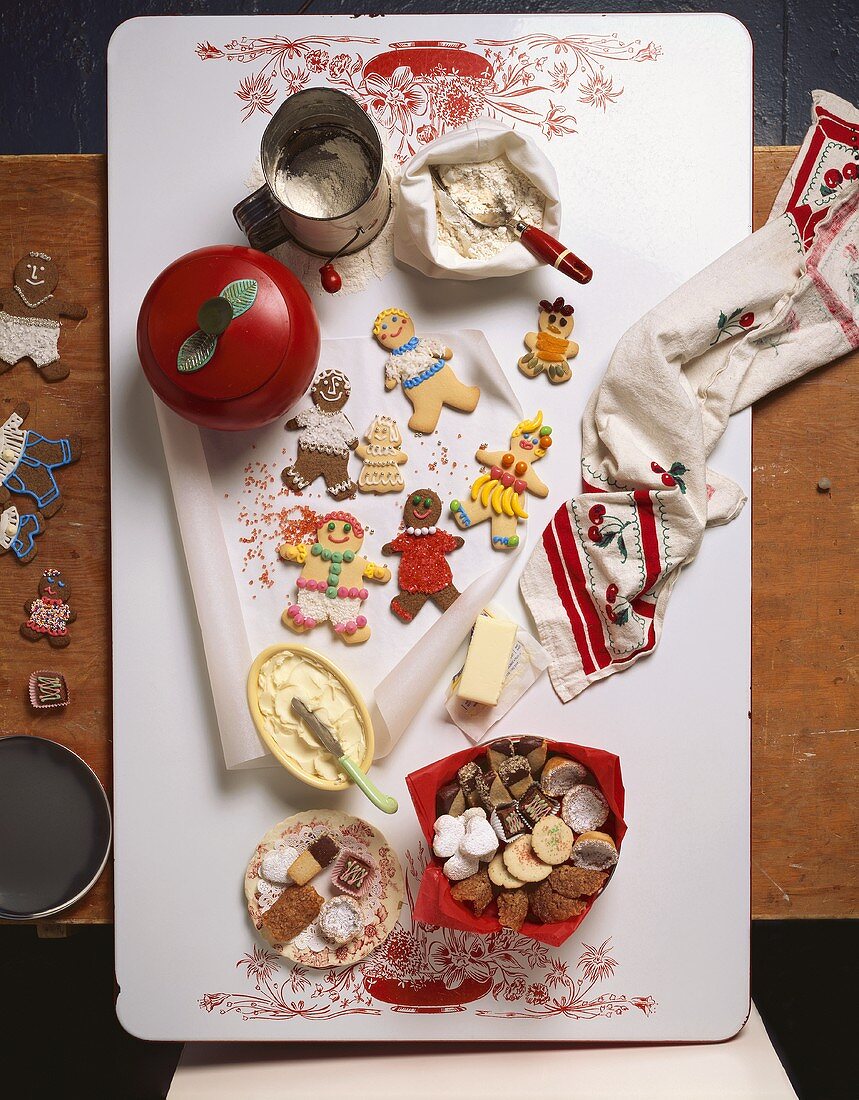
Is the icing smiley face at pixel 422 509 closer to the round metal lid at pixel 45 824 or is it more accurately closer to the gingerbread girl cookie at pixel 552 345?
the gingerbread girl cookie at pixel 552 345

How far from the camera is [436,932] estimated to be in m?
1.01

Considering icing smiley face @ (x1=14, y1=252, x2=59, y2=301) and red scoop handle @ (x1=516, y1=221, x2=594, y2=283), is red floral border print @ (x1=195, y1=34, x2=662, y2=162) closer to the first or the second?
red scoop handle @ (x1=516, y1=221, x2=594, y2=283)

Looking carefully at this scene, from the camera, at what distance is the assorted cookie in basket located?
0.91m

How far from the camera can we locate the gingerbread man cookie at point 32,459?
103 cm

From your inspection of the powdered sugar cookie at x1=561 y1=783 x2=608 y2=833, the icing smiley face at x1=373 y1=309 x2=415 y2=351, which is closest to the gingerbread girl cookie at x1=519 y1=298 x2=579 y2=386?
the icing smiley face at x1=373 y1=309 x2=415 y2=351

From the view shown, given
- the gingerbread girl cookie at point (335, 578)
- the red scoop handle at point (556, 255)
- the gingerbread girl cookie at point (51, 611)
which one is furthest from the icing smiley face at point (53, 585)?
the red scoop handle at point (556, 255)

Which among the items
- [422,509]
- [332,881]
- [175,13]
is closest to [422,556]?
[422,509]

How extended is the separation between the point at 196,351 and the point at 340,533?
276 mm

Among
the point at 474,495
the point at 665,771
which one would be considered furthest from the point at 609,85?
the point at 665,771

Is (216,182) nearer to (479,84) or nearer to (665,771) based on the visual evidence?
(479,84)

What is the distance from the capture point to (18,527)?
1.03 m

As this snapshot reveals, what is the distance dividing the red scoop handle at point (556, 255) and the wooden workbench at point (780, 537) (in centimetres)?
26

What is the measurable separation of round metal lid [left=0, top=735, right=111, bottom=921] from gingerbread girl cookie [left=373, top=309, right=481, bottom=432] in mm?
615

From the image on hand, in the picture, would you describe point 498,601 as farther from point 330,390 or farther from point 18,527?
point 18,527
